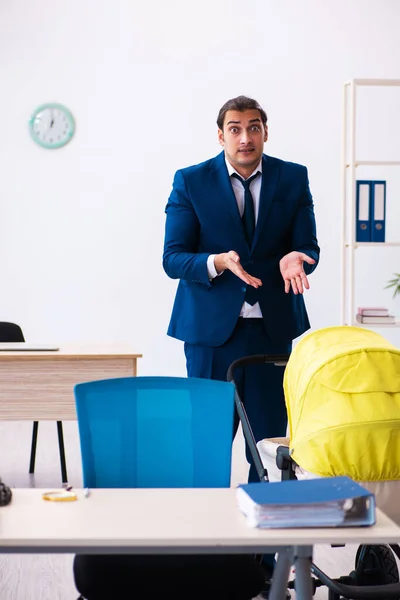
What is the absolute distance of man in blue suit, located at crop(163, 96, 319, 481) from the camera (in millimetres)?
2971

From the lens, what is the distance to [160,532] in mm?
1479

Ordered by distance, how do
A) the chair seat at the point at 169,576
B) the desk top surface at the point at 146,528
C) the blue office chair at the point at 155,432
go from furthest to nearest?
the blue office chair at the point at 155,432
the chair seat at the point at 169,576
the desk top surface at the point at 146,528

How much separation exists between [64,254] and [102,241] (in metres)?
0.30

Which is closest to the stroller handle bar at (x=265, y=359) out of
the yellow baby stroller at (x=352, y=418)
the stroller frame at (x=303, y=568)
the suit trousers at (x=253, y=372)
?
the stroller frame at (x=303, y=568)

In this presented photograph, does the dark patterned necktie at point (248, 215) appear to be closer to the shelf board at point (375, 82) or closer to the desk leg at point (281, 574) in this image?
the desk leg at point (281, 574)

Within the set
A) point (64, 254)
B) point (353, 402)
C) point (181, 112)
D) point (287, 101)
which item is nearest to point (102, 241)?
point (64, 254)

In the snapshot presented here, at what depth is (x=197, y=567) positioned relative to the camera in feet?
6.41

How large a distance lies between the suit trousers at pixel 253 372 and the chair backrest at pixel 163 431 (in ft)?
2.53

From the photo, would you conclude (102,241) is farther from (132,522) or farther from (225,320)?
(132,522)

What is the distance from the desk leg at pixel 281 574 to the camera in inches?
59.2

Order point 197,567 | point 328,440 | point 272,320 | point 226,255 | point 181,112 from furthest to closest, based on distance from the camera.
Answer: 1. point 181,112
2. point 272,320
3. point 226,255
4. point 328,440
5. point 197,567

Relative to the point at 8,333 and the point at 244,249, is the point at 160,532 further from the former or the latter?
the point at 8,333

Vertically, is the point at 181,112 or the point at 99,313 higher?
the point at 181,112

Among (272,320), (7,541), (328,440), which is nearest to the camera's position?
(7,541)
